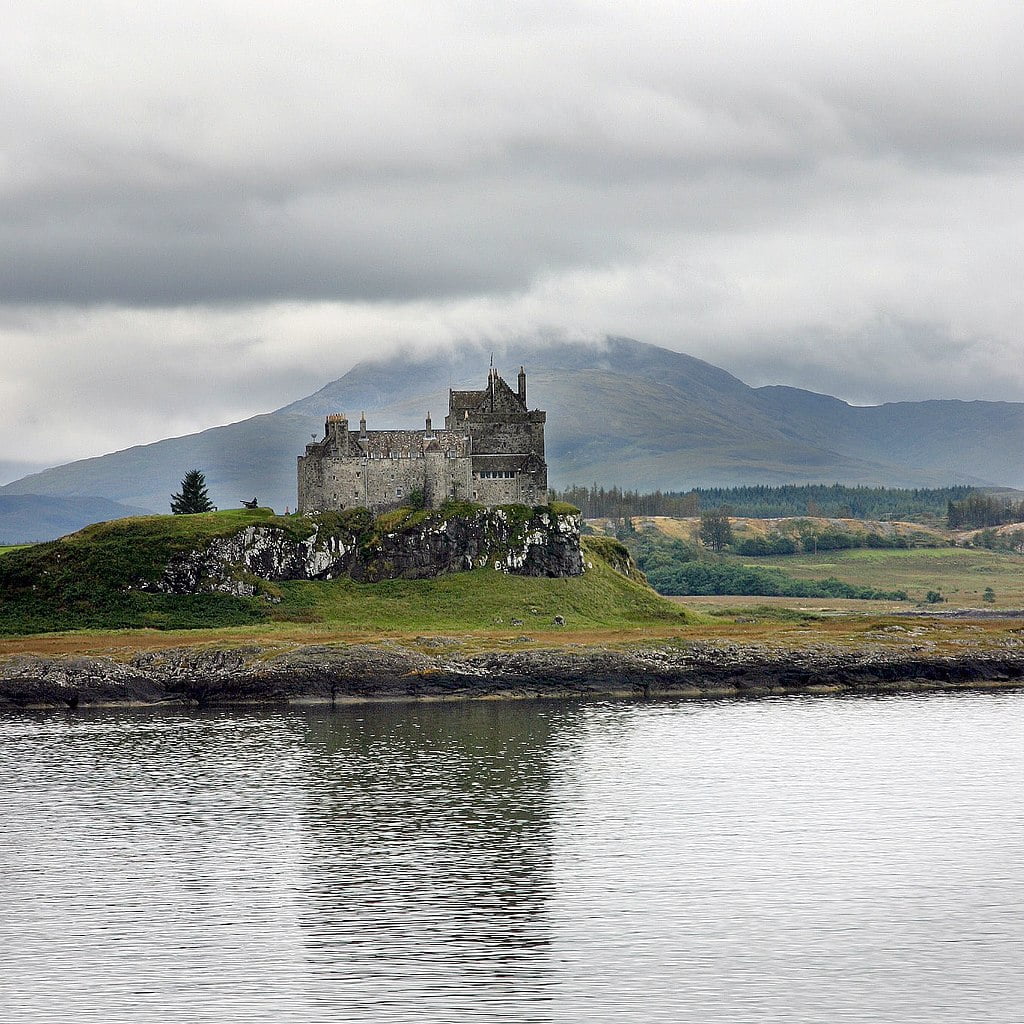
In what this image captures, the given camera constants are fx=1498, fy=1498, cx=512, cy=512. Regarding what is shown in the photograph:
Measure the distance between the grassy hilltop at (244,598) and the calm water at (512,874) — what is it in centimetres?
3120

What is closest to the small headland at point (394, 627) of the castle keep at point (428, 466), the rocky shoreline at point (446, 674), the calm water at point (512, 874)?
the rocky shoreline at point (446, 674)

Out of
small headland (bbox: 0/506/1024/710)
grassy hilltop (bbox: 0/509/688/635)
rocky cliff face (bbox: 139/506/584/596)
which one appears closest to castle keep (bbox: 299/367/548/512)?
small headland (bbox: 0/506/1024/710)

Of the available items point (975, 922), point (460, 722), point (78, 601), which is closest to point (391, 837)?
point (975, 922)

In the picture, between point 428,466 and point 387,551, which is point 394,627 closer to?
point 387,551

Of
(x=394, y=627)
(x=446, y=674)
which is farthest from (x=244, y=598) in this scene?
(x=446, y=674)

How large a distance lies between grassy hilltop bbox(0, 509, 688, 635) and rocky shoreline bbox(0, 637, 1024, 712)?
11.1 meters

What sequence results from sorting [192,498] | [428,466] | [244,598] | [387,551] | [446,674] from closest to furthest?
[446,674] < [244,598] < [387,551] < [428,466] < [192,498]

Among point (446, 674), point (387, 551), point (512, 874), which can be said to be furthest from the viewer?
point (387, 551)

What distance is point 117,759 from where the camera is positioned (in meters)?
85.8

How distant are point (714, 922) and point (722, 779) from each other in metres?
28.3

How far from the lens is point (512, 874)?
58.7 m

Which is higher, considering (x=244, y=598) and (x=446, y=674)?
(x=244, y=598)

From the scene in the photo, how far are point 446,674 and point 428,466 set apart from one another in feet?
111

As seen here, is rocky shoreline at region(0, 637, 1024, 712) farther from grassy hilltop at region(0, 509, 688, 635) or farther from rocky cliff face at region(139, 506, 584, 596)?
rocky cliff face at region(139, 506, 584, 596)
